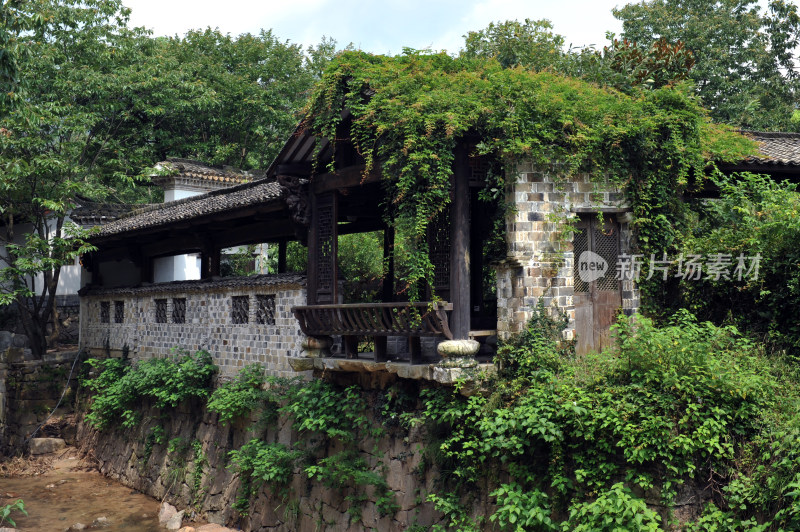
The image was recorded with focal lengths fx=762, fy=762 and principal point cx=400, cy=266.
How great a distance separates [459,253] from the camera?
10.4 m

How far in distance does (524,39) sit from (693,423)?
1724cm

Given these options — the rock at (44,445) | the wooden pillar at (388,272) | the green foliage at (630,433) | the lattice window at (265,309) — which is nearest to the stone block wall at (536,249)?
the green foliage at (630,433)

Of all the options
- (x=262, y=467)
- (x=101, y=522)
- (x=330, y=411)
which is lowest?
(x=101, y=522)

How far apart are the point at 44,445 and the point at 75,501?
372 cm

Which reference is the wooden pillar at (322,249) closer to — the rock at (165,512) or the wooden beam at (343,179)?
the wooden beam at (343,179)

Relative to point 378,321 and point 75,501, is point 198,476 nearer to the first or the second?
point 75,501

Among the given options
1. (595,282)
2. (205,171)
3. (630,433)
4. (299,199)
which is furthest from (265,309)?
(205,171)

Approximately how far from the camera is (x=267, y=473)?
12422 millimetres

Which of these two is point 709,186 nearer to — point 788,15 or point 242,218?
point 242,218

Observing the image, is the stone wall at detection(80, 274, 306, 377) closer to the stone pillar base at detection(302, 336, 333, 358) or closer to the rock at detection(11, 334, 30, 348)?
the stone pillar base at detection(302, 336, 333, 358)

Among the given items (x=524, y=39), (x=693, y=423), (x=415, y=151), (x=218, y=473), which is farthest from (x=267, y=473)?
(x=524, y=39)

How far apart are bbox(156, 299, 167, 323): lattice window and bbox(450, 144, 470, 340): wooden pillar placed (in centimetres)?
938

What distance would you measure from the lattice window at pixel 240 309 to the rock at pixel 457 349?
588cm

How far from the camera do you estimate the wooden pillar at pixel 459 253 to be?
10.4 meters
